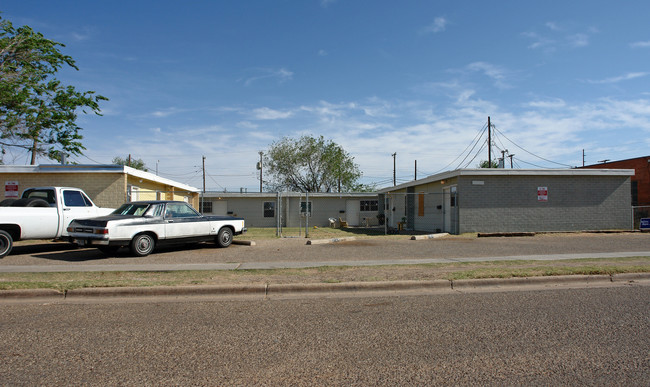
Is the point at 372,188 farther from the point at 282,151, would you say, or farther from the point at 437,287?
the point at 437,287

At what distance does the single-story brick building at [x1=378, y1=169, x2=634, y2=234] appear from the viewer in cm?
2003

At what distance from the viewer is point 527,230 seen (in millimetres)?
20531

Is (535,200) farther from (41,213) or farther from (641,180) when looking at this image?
(41,213)

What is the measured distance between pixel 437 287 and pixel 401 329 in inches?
114

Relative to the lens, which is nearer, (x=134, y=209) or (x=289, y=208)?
(x=134, y=209)

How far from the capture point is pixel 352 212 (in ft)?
116

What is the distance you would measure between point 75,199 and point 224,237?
4483mm

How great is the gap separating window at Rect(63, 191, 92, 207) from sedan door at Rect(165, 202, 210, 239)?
2.76m

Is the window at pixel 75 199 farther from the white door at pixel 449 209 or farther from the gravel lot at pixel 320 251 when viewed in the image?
the white door at pixel 449 209

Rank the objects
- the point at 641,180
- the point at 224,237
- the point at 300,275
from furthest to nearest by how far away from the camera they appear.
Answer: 1. the point at 641,180
2. the point at 224,237
3. the point at 300,275

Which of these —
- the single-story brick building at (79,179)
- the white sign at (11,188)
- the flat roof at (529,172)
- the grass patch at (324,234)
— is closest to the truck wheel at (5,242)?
the single-story brick building at (79,179)

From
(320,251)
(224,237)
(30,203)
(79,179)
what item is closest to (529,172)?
(320,251)

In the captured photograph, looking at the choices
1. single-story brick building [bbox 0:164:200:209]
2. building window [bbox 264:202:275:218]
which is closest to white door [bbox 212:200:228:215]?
building window [bbox 264:202:275:218]

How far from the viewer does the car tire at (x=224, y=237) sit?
46.9 ft
